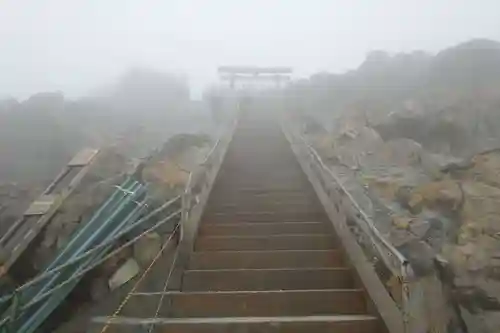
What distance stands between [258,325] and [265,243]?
163cm

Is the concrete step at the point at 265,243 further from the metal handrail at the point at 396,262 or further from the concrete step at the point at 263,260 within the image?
the metal handrail at the point at 396,262

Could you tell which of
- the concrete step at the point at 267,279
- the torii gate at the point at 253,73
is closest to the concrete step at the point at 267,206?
the concrete step at the point at 267,279

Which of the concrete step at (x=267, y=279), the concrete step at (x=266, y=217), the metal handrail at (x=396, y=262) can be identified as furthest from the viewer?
the concrete step at (x=266, y=217)

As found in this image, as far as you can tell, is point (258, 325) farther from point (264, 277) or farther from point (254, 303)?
point (264, 277)

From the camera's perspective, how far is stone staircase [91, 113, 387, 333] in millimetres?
4125

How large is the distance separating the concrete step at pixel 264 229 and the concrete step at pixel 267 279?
3.37 ft

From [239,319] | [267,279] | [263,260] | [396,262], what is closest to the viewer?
[396,262]

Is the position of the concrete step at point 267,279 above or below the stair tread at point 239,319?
below

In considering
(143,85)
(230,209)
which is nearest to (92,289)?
(230,209)

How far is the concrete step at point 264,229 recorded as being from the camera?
6.02 metres

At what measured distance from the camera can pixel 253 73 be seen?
2453 cm

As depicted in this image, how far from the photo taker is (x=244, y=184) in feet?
27.2

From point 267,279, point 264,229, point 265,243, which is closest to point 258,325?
point 267,279

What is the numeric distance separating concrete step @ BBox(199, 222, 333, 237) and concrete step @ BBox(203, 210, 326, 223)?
232mm
